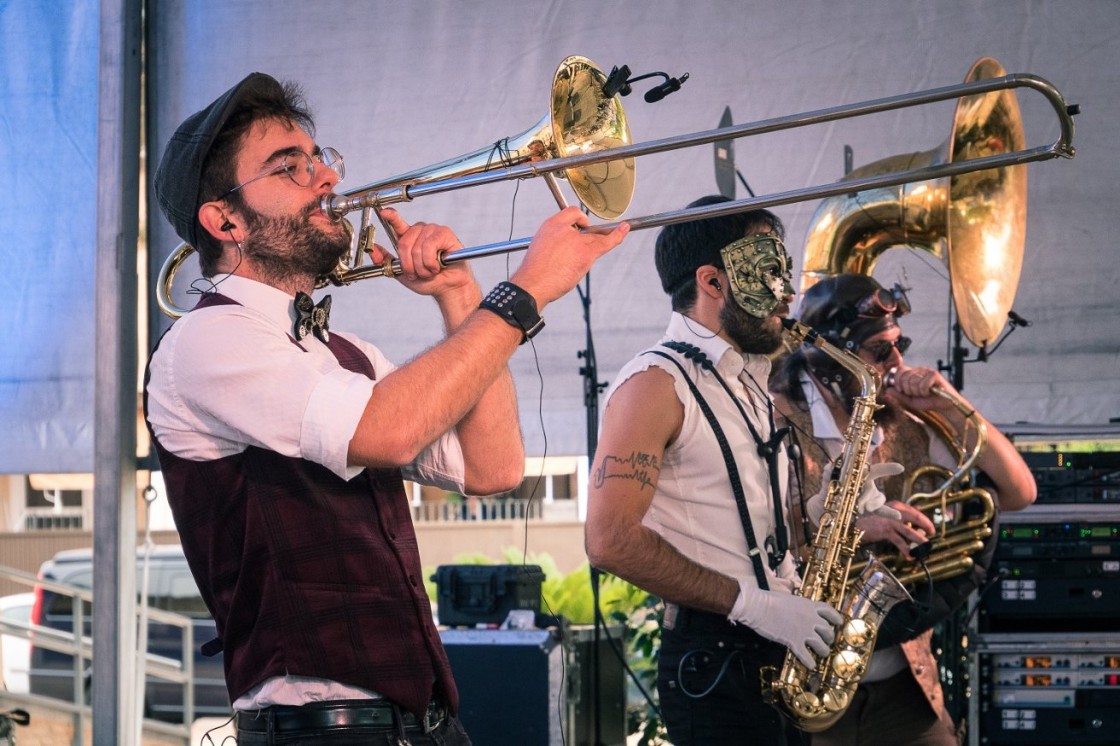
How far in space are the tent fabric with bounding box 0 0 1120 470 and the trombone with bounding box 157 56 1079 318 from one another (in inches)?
76.1

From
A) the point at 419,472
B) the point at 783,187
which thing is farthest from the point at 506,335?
the point at 783,187

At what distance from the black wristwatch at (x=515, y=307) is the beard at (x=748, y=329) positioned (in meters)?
1.21

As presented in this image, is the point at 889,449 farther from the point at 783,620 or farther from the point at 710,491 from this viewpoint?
the point at 783,620

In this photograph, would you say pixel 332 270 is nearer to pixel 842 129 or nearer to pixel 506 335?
pixel 506 335

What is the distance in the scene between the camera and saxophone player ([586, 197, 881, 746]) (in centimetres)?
271

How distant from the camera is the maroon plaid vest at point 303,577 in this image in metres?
1.87

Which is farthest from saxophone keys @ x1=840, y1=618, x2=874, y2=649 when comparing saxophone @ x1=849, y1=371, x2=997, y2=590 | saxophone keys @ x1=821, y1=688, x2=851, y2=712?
saxophone @ x1=849, y1=371, x2=997, y2=590

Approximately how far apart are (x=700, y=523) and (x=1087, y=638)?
186cm

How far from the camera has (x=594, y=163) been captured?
222 centimetres

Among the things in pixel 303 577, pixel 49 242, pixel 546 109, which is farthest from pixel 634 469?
pixel 49 242

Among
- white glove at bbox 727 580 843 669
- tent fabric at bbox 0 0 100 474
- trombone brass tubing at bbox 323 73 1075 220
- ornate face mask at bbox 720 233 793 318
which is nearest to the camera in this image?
trombone brass tubing at bbox 323 73 1075 220

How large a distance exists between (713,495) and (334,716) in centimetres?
128

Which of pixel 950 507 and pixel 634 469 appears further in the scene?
pixel 950 507

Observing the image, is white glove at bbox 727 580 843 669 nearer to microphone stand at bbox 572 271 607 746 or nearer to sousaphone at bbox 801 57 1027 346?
sousaphone at bbox 801 57 1027 346
